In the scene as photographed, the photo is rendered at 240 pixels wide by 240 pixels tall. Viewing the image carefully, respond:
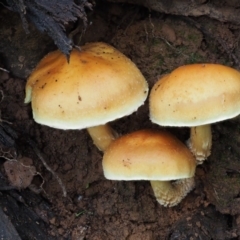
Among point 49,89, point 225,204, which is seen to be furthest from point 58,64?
point 225,204

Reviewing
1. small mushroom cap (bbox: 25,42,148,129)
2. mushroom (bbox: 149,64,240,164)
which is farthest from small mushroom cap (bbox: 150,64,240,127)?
small mushroom cap (bbox: 25,42,148,129)

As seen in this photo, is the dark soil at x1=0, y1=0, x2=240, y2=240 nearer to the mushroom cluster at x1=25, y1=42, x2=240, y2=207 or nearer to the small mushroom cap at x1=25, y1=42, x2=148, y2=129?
the mushroom cluster at x1=25, y1=42, x2=240, y2=207

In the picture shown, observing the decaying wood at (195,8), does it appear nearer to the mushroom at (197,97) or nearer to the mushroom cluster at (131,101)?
the mushroom cluster at (131,101)

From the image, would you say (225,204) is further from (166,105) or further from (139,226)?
(166,105)

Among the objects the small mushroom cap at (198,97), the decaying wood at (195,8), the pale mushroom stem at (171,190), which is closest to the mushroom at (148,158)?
the small mushroom cap at (198,97)

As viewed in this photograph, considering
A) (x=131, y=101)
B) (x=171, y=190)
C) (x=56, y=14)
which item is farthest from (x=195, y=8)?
(x=171, y=190)

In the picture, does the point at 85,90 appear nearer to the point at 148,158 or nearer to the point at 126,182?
the point at 148,158

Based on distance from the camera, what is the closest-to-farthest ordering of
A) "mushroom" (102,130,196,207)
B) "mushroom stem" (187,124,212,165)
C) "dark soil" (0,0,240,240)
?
"mushroom" (102,130,196,207) → "mushroom stem" (187,124,212,165) → "dark soil" (0,0,240,240)
